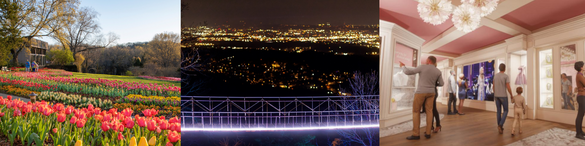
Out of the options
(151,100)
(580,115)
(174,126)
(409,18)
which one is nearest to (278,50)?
(174,126)

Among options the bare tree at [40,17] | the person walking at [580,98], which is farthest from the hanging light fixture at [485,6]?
the bare tree at [40,17]

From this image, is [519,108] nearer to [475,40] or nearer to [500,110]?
[500,110]

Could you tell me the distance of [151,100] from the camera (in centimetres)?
285

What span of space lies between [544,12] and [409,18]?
1396 mm

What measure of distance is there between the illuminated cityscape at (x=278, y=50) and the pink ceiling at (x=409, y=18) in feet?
1.70

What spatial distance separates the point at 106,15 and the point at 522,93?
519 centimetres

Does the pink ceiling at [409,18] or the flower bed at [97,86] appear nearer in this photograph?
the pink ceiling at [409,18]

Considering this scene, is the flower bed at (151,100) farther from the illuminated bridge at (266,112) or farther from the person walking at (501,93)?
the person walking at (501,93)

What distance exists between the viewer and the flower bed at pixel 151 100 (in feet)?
9.29

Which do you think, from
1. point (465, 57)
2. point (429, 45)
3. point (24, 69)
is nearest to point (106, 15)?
point (24, 69)

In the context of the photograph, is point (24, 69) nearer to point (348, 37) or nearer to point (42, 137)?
point (42, 137)

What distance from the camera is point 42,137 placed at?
6.64 ft

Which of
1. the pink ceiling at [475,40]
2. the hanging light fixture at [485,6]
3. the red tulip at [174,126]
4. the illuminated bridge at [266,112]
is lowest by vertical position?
the red tulip at [174,126]

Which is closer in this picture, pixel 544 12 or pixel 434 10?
pixel 544 12
